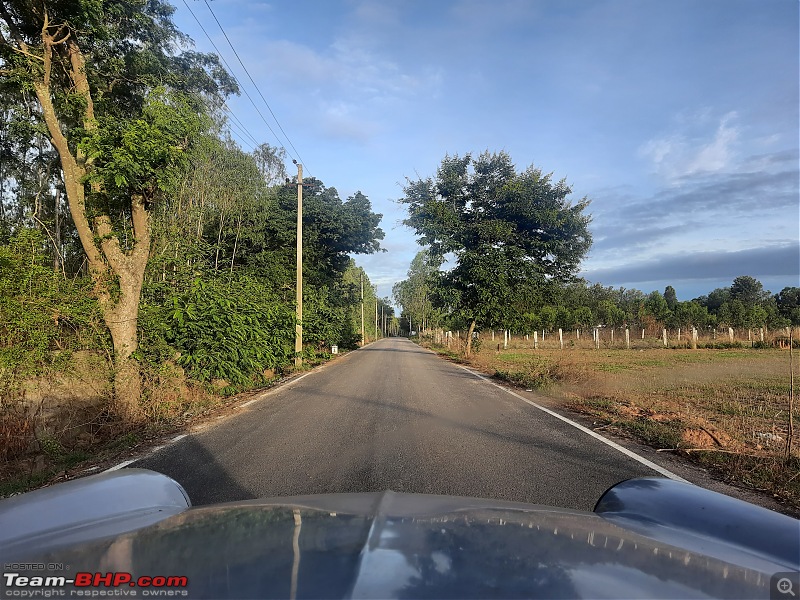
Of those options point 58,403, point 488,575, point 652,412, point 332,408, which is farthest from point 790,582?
point 58,403

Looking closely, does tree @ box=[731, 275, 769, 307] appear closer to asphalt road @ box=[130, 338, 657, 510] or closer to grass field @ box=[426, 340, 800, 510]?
grass field @ box=[426, 340, 800, 510]

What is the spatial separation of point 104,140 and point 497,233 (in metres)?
18.2

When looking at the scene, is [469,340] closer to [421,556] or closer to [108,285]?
[108,285]

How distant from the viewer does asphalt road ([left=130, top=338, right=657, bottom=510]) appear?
4578mm

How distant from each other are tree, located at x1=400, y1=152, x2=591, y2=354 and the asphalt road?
14164 mm

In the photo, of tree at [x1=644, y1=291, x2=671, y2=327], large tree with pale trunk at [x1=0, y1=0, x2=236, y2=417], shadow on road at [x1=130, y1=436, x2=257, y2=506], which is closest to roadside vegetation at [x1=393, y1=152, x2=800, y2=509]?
shadow on road at [x1=130, y1=436, x2=257, y2=506]

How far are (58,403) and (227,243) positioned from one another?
18.2m

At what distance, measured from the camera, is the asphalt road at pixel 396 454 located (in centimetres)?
458

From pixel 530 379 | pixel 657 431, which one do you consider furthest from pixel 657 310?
pixel 657 431

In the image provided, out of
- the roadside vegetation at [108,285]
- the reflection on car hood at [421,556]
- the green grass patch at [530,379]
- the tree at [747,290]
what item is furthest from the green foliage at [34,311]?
the tree at [747,290]

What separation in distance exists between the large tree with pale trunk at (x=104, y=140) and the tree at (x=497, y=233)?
15844 mm

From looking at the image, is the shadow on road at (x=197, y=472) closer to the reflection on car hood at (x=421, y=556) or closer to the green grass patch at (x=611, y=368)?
the reflection on car hood at (x=421, y=556)

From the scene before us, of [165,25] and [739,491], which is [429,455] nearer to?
[739,491]

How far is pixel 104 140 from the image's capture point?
834 cm
